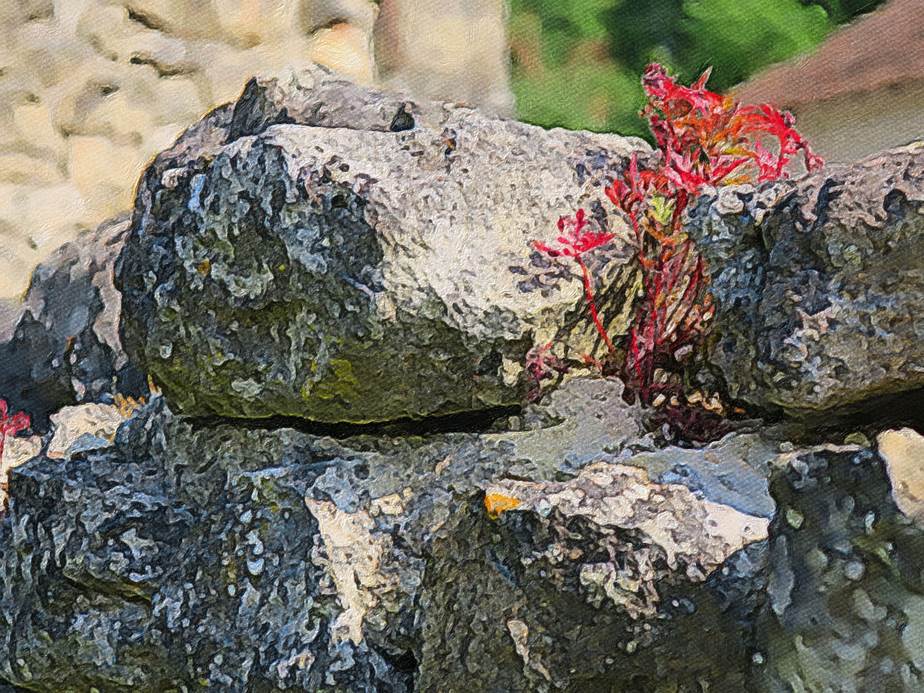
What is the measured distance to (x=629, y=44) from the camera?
21.6ft

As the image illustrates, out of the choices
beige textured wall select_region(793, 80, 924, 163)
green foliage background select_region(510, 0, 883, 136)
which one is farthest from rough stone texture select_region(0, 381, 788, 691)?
green foliage background select_region(510, 0, 883, 136)

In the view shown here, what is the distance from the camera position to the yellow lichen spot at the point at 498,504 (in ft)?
4.46

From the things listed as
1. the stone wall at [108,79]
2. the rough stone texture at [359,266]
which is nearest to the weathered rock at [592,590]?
the rough stone texture at [359,266]

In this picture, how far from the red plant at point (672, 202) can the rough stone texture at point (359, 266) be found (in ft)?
0.20

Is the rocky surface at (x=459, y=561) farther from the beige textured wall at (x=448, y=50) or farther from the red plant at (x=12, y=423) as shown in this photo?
the beige textured wall at (x=448, y=50)

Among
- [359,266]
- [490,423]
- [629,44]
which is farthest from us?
[629,44]

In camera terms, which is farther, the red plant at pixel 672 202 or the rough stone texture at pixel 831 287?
the red plant at pixel 672 202

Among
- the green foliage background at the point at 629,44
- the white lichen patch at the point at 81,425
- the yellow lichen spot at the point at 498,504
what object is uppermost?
the yellow lichen spot at the point at 498,504

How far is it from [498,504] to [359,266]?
14.5 inches

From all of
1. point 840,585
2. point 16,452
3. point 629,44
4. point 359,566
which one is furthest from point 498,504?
point 629,44

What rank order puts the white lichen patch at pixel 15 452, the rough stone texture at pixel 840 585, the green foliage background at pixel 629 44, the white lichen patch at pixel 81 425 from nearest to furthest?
the rough stone texture at pixel 840 585, the white lichen patch at pixel 81 425, the white lichen patch at pixel 15 452, the green foliage background at pixel 629 44

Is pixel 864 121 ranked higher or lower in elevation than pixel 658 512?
lower

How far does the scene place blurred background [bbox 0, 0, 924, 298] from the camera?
12.3 ft

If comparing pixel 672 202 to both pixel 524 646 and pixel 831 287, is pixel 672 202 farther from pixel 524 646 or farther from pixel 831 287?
pixel 524 646
